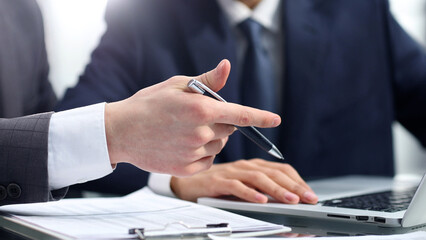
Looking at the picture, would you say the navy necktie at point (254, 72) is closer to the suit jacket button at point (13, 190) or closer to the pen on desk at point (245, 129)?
the pen on desk at point (245, 129)

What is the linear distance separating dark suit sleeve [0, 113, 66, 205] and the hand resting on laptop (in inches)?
8.9

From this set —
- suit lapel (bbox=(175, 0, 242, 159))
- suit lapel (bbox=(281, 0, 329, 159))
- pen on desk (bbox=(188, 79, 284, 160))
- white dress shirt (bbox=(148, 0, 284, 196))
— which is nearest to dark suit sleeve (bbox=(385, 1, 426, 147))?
suit lapel (bbox=(281, 0, 329, 159))

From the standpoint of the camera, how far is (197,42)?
1.17 metres

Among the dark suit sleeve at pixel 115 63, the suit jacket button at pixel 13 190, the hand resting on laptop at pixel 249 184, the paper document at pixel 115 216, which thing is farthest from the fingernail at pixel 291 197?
the dark suit sleeve at pixel 115 63

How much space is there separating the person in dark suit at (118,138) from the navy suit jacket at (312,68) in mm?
447

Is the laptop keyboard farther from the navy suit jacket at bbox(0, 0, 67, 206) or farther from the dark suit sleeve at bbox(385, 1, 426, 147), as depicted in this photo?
the dark suit sleeve at bbox(385, 1, 426, 147)

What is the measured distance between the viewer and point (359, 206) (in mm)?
586

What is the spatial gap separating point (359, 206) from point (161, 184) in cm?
32

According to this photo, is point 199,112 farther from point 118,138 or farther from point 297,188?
point 297,188

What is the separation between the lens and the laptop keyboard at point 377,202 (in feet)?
1.89

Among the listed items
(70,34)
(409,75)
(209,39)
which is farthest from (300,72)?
(70,34)

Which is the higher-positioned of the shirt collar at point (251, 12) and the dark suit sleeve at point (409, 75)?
the shirt collar at point (251, 12)

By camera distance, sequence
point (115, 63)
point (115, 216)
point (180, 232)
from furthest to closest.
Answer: point (115, 63)
point (115, 216)
point (180, 232)

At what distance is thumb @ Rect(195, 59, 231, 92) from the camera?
0.51 m
